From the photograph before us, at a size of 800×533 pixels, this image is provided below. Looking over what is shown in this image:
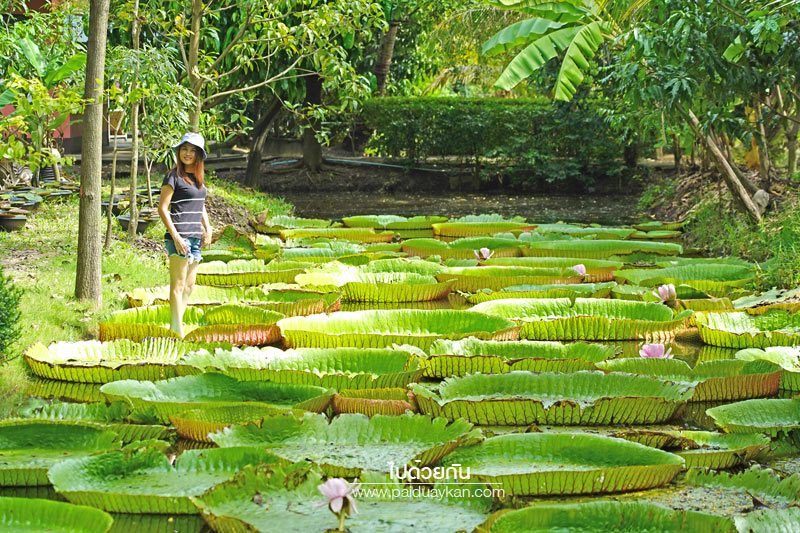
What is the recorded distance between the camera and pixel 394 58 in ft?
79.7

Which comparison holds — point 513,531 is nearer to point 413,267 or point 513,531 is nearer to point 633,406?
point 633,406

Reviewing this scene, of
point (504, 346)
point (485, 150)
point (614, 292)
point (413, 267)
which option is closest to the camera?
point (504, 346)

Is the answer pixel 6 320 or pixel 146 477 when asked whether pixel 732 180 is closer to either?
pixel 6 320

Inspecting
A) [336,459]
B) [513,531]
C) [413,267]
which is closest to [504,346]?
[336,459]

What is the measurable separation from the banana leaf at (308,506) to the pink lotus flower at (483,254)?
639 cm

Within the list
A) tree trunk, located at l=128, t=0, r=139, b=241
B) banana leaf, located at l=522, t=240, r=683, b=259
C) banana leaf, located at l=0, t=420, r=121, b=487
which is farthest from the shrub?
banana leaf, located at l=522, t=240, r=683, b=259

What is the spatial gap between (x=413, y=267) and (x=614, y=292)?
2.05m

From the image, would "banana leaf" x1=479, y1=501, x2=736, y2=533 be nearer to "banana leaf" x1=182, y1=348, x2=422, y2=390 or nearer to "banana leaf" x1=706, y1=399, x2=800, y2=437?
"banana leaf" x1=706, y1=399, x2=800, y2=437

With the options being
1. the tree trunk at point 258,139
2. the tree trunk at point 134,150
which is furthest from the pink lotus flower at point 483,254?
the tree trunk at point 258,139

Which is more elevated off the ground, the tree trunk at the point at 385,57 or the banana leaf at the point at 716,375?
the tree trunk at the point at 385,57

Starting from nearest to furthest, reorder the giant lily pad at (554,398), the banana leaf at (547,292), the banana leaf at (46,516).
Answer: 1. the banana leaf at (46,516)
2. the giant lily pad at (554,398)
3. the banana leaf at (547,292)

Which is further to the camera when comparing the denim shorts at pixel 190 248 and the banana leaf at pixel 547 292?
the banana leaf at pixel 547 292

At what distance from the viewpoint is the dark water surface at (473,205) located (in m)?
17.5

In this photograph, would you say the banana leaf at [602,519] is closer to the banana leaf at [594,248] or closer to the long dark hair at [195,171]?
the long dark hair at [195,171]
